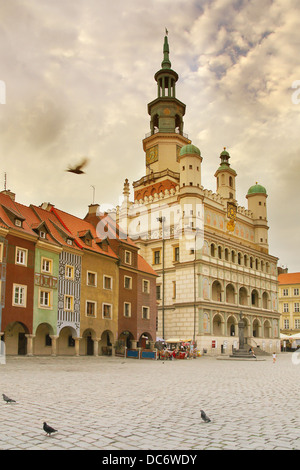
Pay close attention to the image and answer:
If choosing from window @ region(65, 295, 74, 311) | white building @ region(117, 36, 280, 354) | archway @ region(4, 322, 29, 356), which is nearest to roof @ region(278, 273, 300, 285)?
white building @ region(117, 36, 280, 354)

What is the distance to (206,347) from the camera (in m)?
55.6

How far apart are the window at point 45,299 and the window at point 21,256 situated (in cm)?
276

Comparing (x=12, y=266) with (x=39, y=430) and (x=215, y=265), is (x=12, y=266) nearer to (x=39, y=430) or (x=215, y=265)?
(x=39, y=430)

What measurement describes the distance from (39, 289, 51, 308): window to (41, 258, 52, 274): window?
58.4 inches

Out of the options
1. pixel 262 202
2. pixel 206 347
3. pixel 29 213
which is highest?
pixel 262 202

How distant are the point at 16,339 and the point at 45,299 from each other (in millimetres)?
3485

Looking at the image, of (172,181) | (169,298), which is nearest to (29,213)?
(169,298)

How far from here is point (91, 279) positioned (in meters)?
39.2

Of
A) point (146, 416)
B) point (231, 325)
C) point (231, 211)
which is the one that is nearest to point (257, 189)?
point (231, 211)

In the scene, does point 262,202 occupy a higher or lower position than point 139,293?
higher

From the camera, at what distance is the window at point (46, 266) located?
112 ft

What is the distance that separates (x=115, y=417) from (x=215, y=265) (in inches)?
1965

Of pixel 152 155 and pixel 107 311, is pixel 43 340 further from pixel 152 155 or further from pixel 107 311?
pixel 152 155

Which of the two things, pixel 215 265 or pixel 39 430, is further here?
pixel 215 265
